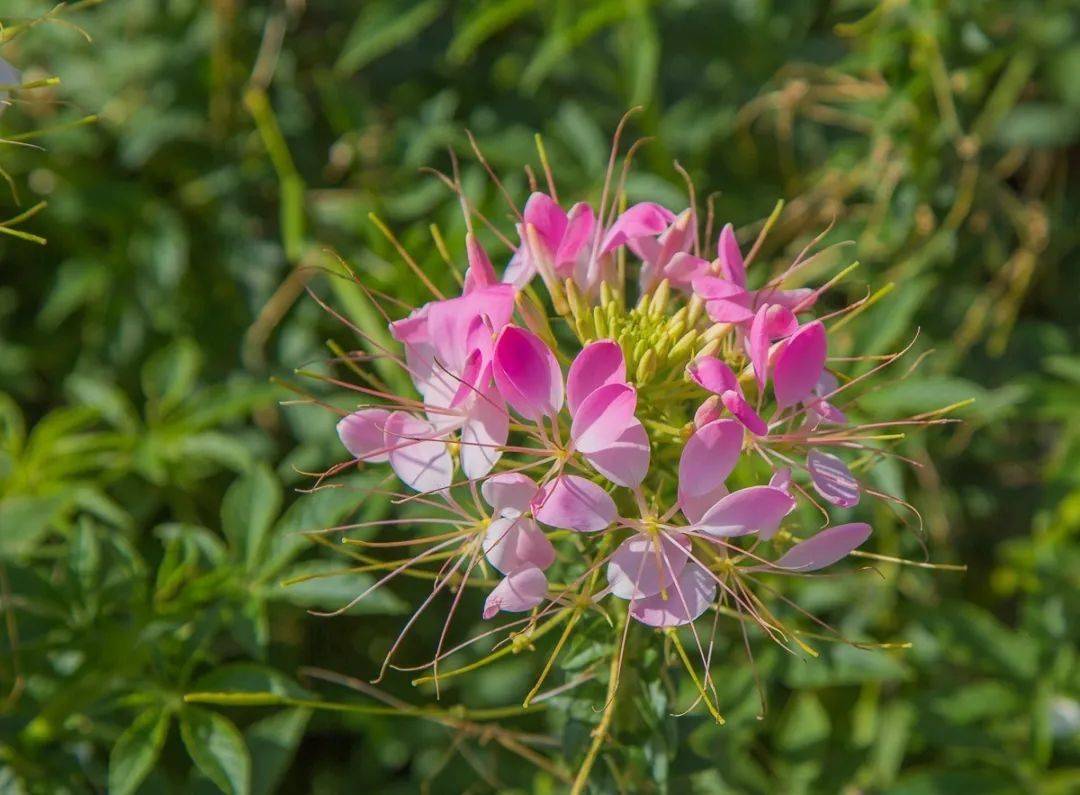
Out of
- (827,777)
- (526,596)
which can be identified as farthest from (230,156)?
(827,777)

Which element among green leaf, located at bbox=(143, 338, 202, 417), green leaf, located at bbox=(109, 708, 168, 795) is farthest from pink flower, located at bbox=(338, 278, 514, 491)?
green leaf, located at bbox=(143, 338, 202, 417)

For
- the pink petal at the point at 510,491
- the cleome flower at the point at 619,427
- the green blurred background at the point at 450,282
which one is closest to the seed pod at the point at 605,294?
the cleome flower at the point at 619,427

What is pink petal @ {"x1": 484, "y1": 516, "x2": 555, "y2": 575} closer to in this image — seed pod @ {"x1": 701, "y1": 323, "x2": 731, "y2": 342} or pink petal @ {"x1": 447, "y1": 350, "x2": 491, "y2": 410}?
pink petal @ {"x1": 447, "y1": 350, "x2": 491, "y2": 410}

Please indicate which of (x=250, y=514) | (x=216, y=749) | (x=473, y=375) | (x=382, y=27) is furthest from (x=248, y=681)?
(x=382, y=27)

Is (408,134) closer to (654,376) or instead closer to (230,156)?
(230,156)

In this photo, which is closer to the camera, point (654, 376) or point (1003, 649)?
point (654, 376)

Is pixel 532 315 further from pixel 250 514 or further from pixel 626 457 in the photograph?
pixel 250 514

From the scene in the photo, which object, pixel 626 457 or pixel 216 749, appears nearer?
pixel 626 457
